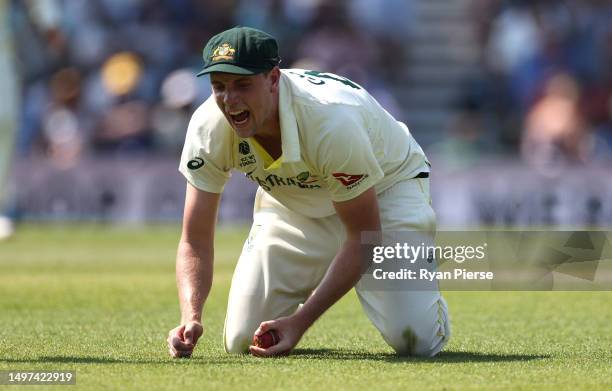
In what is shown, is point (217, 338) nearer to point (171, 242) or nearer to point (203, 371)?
point (203, 371)

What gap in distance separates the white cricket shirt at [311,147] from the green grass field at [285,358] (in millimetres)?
770

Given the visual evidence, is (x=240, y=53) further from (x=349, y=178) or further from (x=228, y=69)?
(x=349, y=178)

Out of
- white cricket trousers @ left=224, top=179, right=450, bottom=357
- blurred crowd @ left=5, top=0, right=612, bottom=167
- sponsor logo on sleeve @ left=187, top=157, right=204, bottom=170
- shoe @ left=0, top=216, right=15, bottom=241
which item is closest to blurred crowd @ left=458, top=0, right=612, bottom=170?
blurred crowd @ left=5, top=0, right=612, bottom=167

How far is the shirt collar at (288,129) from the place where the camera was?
522 centimetres

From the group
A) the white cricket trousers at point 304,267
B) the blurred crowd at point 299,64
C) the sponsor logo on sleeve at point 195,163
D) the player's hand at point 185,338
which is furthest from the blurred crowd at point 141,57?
the player's hand at point 185,338

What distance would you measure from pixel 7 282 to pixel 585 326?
15.0 ft

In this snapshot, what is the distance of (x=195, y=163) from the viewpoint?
5.57 metres

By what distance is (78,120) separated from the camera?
58.5 feet

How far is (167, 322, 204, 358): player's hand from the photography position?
5.34 metres

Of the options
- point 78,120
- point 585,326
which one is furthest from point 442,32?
point 585,326

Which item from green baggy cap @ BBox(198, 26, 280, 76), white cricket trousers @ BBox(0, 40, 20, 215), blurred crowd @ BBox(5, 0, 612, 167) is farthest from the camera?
blurred crowd @ BBox(5, 0, 612, 167)

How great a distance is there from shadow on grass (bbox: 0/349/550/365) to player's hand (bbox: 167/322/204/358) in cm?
5

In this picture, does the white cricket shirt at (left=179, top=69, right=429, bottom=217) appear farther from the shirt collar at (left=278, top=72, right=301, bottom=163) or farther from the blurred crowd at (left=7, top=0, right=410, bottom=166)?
the blurred crowd at (left=7, top=0, right=410, bottom=166)

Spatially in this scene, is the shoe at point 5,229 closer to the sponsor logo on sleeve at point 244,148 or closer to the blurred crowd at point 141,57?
the blurred crowd at point 141,57
